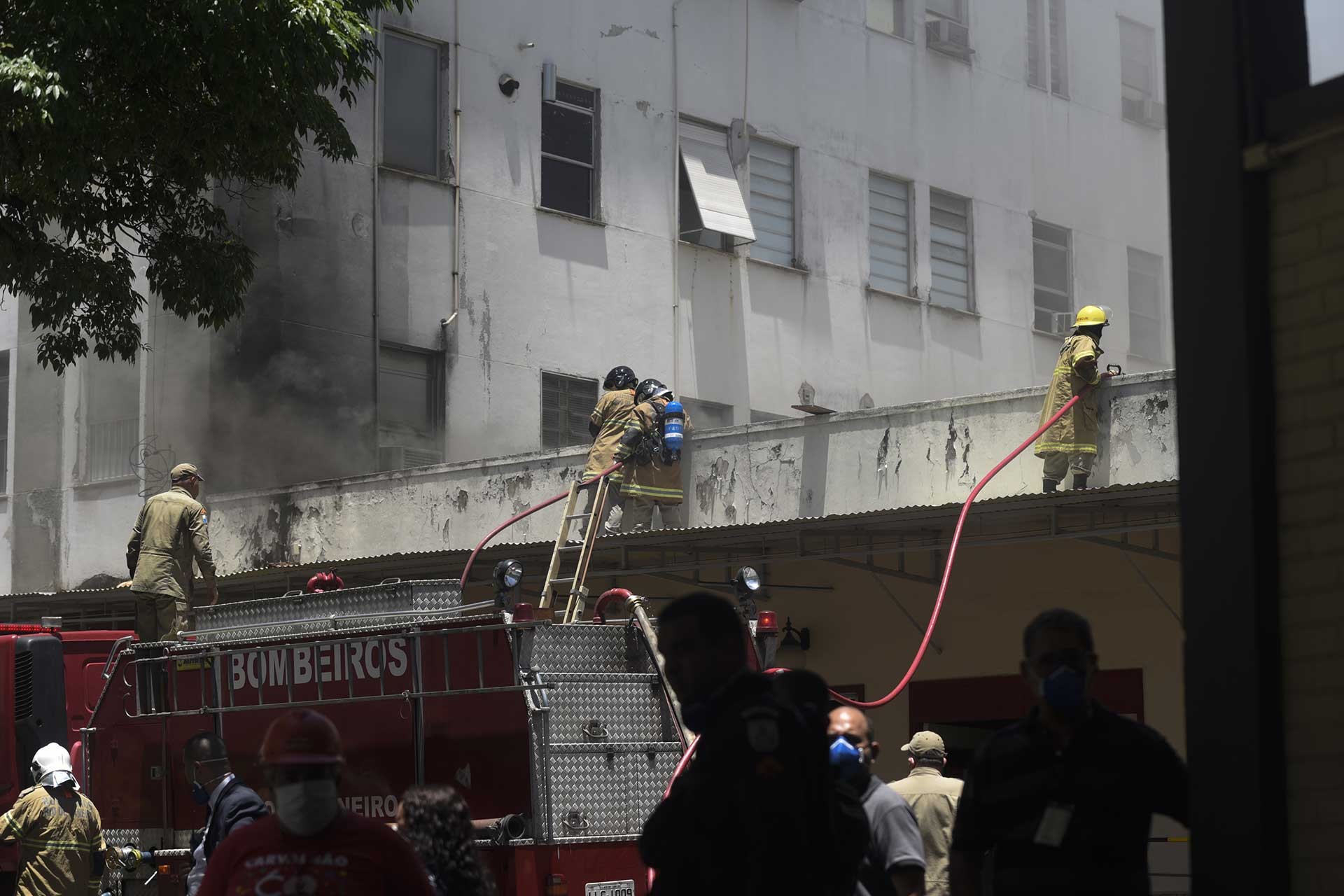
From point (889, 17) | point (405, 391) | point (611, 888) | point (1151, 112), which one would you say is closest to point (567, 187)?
point (405, 391)

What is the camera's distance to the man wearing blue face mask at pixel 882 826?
6.32 metres

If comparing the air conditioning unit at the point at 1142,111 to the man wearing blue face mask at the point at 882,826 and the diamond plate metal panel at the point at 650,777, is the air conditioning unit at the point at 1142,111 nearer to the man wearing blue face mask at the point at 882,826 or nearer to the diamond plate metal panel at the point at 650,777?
the diamond plate metal panel at the point at 650,777

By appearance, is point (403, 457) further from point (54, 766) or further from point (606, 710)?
point (606, 710)

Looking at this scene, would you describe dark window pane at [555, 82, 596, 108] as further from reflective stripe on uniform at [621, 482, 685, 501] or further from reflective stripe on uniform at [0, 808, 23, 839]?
reflective stripe on uniform at [0, 808, 23, 839]

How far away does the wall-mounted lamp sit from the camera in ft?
58.7

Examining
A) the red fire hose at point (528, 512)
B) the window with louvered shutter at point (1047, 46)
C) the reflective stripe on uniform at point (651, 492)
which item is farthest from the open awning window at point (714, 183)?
the reflective stripe on uniform at point (651, 492)

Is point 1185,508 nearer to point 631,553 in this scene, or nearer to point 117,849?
point 117,849

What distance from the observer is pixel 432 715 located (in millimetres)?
10469

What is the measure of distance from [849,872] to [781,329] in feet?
73.5

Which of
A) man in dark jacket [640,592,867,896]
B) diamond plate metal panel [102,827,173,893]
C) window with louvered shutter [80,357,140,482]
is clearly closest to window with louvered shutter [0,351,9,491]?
window with louvered shutter [80,357,140,482]

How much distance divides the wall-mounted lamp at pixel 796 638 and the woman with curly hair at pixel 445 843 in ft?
40.5

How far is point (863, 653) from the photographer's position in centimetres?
1766

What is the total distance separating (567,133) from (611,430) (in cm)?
878

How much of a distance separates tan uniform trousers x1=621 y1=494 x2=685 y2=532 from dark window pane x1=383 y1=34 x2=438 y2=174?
815cm
